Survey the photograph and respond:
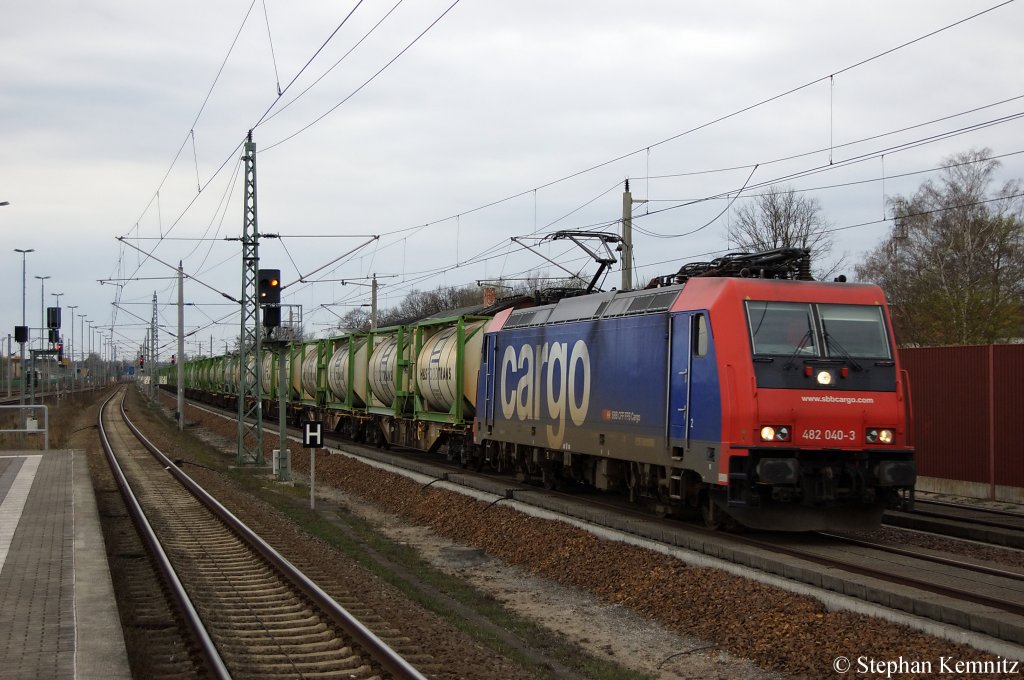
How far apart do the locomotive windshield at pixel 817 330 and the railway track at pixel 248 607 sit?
6224mm

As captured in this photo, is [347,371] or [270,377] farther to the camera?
[270,377]

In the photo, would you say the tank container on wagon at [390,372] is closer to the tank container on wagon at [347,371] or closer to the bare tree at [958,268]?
the tank container on wagon at [347,371]

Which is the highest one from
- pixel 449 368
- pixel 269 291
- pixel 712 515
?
pixel 269 291

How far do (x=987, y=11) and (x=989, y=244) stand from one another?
31.4m

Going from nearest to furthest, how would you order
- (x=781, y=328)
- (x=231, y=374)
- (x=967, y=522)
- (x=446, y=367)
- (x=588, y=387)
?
(x=781, y=328) → (x=967, y=522) → (x=588, y=387) → (x=446, y=367) → (x=231, y=374)

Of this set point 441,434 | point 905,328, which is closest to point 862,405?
point 441,434

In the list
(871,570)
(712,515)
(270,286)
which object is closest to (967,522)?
(712,515)

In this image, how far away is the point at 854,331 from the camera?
13109 millimetres

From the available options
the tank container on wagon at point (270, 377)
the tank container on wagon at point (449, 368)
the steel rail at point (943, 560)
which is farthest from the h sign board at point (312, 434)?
the tank container on wagon at point (270, 377)

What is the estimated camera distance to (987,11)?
14.7m

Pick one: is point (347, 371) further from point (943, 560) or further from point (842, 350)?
point (943, 560)

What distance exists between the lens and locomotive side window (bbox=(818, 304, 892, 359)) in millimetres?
12953

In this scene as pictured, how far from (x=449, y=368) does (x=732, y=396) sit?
13.1 m

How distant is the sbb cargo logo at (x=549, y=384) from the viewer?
1694 centimetres
